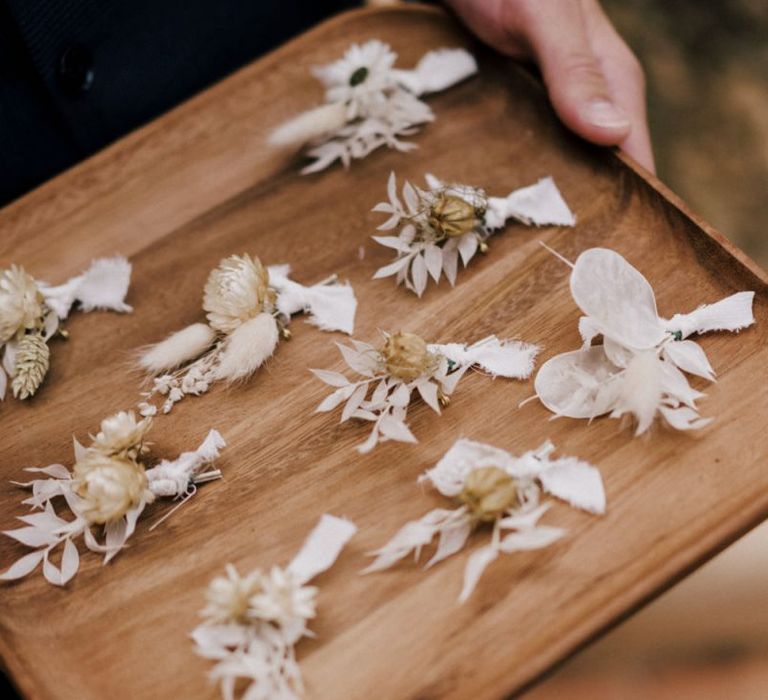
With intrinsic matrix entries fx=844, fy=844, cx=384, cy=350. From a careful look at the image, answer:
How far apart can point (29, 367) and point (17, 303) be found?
0.17 feet

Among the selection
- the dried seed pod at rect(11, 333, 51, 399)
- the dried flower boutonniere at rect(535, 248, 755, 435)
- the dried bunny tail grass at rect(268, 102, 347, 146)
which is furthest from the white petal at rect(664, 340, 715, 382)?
the dried seed pod at rect(11, 333, 51, 399)

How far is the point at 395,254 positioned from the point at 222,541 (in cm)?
25

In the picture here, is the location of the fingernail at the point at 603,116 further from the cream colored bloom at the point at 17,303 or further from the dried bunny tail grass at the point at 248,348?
the cream colored bloom at the point at 17,303

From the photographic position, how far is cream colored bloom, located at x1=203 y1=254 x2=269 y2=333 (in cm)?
61

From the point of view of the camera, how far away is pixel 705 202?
1373 millimetres

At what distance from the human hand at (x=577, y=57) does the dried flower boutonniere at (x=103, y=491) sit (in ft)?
1.26

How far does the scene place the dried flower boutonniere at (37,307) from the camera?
612 millimetres

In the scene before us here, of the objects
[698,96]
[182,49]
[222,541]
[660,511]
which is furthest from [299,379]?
[698,96]

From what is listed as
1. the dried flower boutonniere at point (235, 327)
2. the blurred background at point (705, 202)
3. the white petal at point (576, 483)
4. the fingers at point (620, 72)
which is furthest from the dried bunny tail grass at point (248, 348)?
the blurred background at point (705, 202)

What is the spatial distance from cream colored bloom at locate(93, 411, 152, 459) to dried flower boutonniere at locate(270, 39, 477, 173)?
0.27 metres

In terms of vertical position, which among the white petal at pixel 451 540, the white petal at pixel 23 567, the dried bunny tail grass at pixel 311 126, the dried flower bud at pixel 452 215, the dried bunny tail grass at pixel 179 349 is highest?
the dried bunny tail grass at pixel 311 126

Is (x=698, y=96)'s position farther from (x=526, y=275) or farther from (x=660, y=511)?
(x=660, y=511)

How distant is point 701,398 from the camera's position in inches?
21.5

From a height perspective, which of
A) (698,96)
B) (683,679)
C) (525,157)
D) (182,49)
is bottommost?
(683,679)
